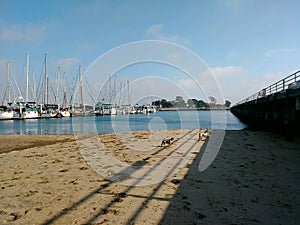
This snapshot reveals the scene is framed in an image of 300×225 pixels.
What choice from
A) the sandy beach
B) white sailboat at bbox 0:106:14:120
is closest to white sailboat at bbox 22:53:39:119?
white sailboat at bbox 0:106:14:120

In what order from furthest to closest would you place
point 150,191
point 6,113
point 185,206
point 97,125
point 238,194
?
point 6,113
point 97,125
point 150,191
point 238,194
point 185,206

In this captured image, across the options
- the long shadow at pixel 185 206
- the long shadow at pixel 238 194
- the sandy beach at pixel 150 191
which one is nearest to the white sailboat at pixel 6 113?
the sandy beach at pixel 150 191

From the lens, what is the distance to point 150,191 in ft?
22.6

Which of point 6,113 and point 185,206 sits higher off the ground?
point 6,113

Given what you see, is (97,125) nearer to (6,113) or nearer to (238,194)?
(6,113)

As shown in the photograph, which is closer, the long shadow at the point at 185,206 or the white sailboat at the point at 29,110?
the long shadow at the point at 185,206

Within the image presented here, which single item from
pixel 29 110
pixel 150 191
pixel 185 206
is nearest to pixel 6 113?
pixel 29 110

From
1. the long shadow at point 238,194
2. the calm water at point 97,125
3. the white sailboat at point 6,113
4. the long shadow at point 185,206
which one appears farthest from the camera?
the white sailboat at point 6,113

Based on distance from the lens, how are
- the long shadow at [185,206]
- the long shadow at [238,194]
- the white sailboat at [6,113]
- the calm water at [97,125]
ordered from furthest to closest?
the white sailboat at [6,113] → the calm water at [97,125] → the long shadow at [238,194] → the long shadow at [185,206]

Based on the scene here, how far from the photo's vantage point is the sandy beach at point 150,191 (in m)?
5.30

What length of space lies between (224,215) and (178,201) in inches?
44.6

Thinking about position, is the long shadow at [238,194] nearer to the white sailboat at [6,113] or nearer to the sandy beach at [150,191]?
the sandy beach at [150,191]

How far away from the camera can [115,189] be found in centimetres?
706

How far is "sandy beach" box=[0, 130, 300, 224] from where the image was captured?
530cm
